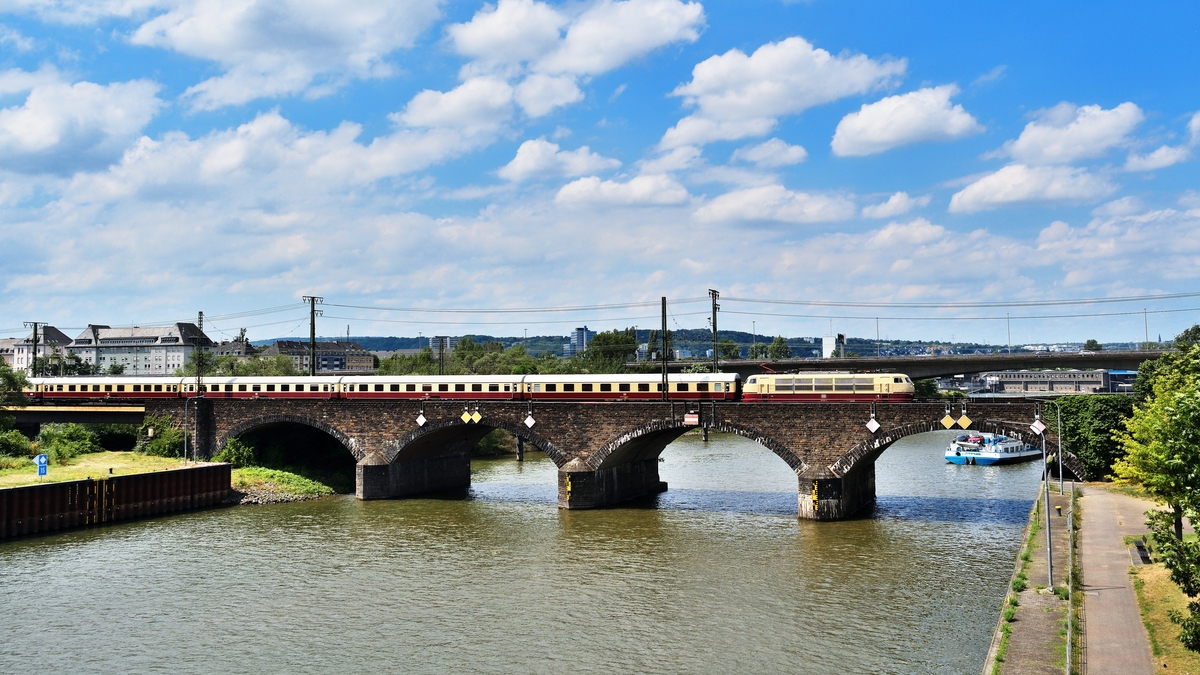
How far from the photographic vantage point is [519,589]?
38750mm

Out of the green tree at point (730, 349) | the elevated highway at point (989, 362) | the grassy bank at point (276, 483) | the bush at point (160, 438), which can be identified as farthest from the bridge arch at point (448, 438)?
the green tree at point (730, 349)

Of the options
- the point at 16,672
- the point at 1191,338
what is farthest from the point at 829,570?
the point at 1191,338

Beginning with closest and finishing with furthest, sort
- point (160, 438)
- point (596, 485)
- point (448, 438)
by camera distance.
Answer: point (596, 485), point (448, 438), point (160, 438)

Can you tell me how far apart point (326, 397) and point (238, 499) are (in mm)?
11450

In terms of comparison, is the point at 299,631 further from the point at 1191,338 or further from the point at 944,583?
the point at 1191,338

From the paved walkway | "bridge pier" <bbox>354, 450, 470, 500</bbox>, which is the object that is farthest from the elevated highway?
the paved walkway

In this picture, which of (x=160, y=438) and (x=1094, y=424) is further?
(x=160, y=438)

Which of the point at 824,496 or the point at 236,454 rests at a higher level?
the point at 236,454

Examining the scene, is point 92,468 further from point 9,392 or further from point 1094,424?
point 1094,424

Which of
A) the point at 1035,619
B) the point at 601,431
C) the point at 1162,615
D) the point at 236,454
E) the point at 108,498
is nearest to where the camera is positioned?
the point at 1162,615

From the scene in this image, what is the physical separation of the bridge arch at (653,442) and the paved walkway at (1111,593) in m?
16.2

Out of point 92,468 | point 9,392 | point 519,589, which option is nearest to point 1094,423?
point 519,589

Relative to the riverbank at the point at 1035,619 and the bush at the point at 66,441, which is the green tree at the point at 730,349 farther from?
the riverbank at the point at 1035,619

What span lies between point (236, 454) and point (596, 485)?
30286 mm
